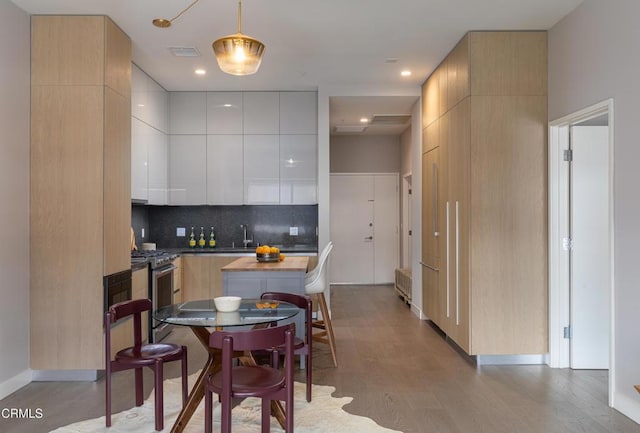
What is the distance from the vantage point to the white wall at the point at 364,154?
30.1ft

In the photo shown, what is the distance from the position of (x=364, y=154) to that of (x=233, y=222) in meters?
3.39

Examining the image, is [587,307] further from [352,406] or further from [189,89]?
[189,89]

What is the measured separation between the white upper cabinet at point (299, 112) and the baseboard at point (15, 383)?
3.88 m

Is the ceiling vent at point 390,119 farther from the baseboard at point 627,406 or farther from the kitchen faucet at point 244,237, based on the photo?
the baseboard at point 627,406

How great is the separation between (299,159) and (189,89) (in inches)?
65.1

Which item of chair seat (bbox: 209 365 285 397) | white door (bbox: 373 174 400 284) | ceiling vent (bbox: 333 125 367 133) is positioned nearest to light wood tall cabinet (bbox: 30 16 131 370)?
chair seat (bbox: 209 365 285 397)

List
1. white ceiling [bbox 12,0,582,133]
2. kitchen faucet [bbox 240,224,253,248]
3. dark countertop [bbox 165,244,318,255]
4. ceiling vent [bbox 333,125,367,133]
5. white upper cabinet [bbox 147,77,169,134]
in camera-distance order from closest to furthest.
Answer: white ceiling [bbox 12,0,582,133]
white upper cabinet [bbox 147,77,169,134]
dark countertop [bbox 165,244,318,255]
kitchen faucet [bbox 240,224,253,248]
ceiling vent [bbox 333,125,367,133]

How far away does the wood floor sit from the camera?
3.04 m

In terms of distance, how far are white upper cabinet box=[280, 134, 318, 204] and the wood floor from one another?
6.85 feet

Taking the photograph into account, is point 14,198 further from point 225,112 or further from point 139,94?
point 225,112

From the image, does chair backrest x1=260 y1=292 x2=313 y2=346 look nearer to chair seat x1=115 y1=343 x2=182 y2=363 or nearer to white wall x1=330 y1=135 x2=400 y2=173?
chair seat x1=115 y1=343 x2=182 y2=363

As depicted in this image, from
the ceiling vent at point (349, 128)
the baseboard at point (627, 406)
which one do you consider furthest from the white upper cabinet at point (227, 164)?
the baseboard at point (627, 406)

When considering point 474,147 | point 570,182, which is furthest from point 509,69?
point 570,182

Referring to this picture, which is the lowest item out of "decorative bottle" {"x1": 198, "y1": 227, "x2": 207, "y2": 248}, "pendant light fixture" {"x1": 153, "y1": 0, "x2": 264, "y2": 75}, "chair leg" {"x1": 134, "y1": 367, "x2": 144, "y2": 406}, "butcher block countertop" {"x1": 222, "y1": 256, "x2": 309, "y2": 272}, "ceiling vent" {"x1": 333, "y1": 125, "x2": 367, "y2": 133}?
"chair leg" {"x1": 134, "y1": 367, "x2": 144, "y2": 406}
